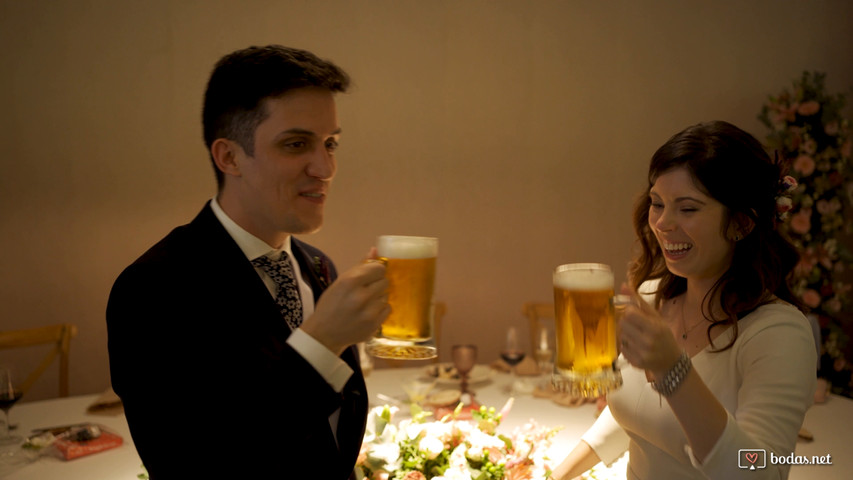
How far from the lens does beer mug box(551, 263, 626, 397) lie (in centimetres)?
148

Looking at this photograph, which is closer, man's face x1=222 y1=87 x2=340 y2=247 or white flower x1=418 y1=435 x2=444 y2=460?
man's face x1=222 y1=87 x2=340 y2=247

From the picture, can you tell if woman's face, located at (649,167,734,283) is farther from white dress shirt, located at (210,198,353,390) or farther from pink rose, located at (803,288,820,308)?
pink rose, located at (803,288,820,308)

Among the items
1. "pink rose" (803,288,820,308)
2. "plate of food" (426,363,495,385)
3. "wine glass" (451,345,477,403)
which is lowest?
"pink rose" (803,288,820,308)

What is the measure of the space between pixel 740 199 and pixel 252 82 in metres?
1.38

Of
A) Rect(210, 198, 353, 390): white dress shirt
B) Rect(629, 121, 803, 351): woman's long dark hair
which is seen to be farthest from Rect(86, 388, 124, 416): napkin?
Rect(629, 121, 803, 351): woman's long dark hair

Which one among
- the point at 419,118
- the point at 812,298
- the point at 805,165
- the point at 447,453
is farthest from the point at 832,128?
the point at 447,453

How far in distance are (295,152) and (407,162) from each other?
3.43 meters

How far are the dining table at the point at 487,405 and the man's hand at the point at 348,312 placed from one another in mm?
1070

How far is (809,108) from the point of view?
4.78 m

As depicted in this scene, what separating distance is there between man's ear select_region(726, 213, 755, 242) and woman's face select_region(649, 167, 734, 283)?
0.07 ft

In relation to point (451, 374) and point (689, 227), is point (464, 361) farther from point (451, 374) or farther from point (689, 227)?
point (689, 227)

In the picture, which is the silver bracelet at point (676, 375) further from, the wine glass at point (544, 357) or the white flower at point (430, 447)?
the wine glass at point (544, 357)

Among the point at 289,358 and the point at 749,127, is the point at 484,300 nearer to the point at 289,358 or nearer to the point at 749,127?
the point at 749,127

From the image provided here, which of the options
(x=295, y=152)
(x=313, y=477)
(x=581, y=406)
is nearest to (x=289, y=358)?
(x=313, y=477)
